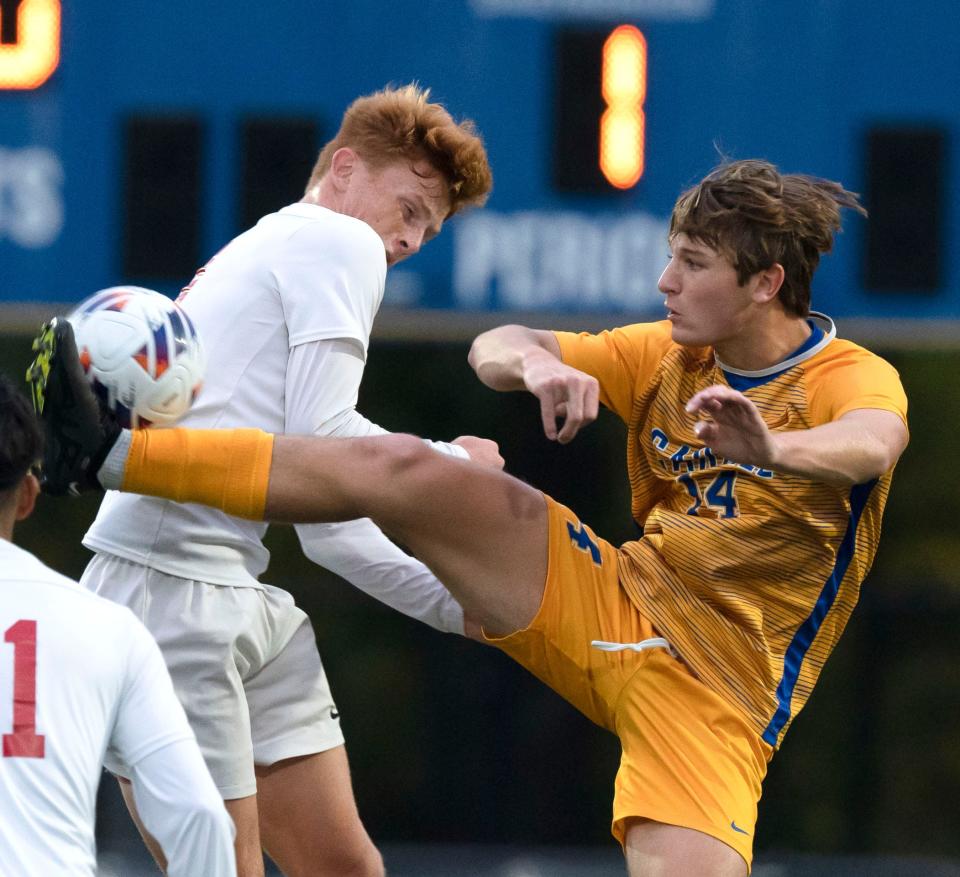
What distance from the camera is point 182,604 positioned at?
3.66 m

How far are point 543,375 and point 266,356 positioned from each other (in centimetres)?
54

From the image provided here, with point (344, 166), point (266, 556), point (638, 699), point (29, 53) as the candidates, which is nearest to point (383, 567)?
point (266, 556)

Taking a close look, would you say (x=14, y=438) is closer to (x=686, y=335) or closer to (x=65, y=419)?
(x=65, y=419)

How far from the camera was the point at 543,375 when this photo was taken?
11.8 feet

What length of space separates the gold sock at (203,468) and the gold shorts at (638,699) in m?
0.72

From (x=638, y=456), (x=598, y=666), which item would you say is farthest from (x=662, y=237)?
(x=598, y=666)

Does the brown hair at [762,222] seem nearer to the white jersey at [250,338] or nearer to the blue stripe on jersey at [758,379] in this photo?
the blue stripe on jersey at [758,379]

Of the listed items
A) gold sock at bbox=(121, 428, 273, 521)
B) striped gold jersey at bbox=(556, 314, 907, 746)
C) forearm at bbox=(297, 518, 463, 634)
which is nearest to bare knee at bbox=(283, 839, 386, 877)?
forearm at bbox=(297, 518, 463, 634)

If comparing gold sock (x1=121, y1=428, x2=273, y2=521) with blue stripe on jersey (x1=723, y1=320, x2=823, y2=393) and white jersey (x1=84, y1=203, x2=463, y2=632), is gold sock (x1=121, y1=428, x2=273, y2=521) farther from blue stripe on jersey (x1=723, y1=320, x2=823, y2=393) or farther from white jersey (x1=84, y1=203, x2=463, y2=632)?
blue stripe on jersey (x1=723, y1=320, x2=823, y2=393)

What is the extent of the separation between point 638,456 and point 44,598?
5.74 feet

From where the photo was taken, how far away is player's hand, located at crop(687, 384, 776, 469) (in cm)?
332

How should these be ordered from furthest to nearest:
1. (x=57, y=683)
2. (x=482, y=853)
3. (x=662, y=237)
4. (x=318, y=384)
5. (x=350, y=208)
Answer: (x=482, y=853) < (x=662, y=237) < (x=350, y=208) < (x=318, y=384) < (x=57, y=683)

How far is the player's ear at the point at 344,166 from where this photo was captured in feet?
13.3

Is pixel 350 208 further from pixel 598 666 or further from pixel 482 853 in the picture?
pixel 482 853
